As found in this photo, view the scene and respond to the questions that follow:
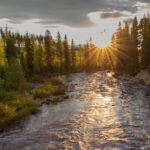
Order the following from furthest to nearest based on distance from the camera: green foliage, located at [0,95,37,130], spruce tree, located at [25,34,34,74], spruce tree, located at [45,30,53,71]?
spruce tree, located at [45,30,53,71]
spruce tree, located at [25,34,34,74]
green foliage, located at [0,95,37,130]

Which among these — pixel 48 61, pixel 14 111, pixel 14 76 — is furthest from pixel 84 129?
pixel 48 61

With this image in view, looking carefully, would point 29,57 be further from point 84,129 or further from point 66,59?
point 84,129

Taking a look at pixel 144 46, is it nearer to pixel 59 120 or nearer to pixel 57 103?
pixel 57 103

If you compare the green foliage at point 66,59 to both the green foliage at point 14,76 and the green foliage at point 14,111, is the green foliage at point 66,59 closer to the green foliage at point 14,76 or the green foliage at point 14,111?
the green foliage at point 14,76

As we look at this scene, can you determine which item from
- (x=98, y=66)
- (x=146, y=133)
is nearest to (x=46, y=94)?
(x=146, y=133)

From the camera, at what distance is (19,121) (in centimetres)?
1259

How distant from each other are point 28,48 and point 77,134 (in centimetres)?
4281

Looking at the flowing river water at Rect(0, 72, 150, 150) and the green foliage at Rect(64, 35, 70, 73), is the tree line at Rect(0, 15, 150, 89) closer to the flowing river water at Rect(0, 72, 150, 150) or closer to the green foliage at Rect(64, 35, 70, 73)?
the green foliage at Rect(64, 35, 70, 73)

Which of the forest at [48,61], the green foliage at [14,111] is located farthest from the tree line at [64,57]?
the green foliage at [14,111]

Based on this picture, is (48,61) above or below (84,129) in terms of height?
above

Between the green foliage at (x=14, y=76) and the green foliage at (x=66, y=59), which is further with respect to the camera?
the green foliage at (x=66, y=59)

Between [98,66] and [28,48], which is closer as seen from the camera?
[28,48]

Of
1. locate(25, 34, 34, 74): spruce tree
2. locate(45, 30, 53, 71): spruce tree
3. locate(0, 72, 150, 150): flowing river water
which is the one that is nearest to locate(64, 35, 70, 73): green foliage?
locate(45, 30, 53, 71): spruce tree

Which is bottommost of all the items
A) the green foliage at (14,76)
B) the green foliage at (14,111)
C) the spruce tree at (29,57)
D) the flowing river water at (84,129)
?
the flowing river water at (84,129)
